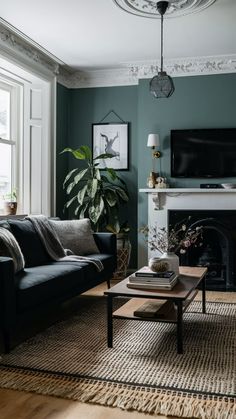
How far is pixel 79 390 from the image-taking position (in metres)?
2.38

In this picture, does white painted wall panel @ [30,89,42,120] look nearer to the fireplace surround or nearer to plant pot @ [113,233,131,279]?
the fireplace surround

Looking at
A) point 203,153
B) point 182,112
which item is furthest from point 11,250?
point 182,112

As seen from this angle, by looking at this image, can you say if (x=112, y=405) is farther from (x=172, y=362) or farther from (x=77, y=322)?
(x=77, y=322)

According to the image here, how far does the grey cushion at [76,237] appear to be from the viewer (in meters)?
4.57

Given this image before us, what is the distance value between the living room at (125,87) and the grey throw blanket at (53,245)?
120 centimetres

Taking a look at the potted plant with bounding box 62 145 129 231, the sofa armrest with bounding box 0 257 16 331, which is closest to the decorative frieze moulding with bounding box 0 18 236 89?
the potted plant with bounding box 62 145 129 231

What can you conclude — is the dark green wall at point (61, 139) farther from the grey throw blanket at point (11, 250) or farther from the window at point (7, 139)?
the grey throw blanket at point (11, 250)

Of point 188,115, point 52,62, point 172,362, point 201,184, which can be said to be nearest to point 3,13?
point 52,62

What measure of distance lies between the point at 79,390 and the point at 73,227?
8.06 ft

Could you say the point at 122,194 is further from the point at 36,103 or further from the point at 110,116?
the point at 36,103

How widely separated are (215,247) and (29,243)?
237 centimetres

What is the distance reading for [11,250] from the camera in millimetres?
3408

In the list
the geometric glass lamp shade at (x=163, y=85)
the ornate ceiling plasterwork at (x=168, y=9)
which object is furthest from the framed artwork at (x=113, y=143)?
the ornate ceiling plasterwork at (x=168, y=9)

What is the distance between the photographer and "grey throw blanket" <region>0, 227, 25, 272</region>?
3350 millimetres
